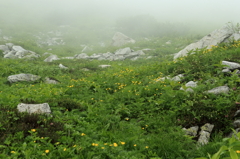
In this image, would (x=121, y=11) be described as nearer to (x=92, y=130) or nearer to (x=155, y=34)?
(x=155, y=34)

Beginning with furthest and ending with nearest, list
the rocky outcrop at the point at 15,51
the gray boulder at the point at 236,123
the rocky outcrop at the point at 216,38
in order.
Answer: the rocky outcrop at the point at 15,51
the rocky outcrop at the point at 216,38
the gray boulder at the point at 236,123

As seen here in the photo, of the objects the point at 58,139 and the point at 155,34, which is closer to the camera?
the point at 58,139

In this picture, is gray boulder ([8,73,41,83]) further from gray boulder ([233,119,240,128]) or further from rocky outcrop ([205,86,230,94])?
gray boulder ([233,119,240,128])

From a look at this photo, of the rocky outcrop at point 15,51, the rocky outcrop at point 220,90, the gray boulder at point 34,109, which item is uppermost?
the rocky outcrop at point 220,90

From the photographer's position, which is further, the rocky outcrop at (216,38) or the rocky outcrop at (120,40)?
the rocky outcrop at (120,40)

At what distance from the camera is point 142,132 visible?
5254mm

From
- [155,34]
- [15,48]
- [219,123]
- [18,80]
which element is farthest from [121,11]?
[219,123]

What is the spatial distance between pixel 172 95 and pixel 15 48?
2194 cm

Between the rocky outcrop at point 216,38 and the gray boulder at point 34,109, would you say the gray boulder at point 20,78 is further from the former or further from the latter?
the rocky outcrop at point 216,38

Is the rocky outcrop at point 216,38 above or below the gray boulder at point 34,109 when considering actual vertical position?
below

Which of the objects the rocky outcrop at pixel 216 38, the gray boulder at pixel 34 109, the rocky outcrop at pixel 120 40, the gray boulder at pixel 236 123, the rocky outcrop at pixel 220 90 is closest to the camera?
the gray boulder at pixel 236 123

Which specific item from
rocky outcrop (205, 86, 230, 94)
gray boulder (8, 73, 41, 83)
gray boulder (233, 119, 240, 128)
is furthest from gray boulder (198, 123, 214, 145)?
gray boulder (8, 73, 41, 83)

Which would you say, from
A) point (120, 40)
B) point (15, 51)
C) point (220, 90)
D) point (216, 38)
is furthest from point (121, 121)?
point (120, 40)

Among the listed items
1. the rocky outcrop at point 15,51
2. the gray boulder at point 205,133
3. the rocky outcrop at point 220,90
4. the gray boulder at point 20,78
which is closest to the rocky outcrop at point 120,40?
the rocky outcrop at point 15,51
